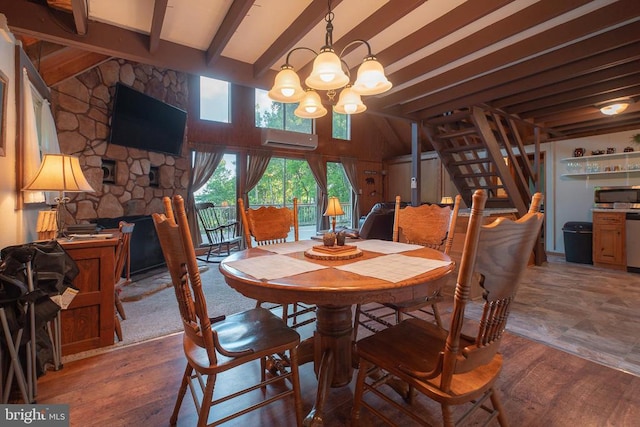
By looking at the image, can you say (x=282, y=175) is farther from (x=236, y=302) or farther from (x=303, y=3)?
(x=303, y=3)

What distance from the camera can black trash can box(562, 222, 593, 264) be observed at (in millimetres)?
4746

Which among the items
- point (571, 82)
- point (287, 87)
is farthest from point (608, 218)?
point (287, 87)

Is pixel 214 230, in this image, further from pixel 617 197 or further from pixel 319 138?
pixel 617 197

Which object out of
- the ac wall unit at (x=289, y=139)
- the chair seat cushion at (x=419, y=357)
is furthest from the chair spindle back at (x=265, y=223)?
the ac wall unit at (x=289, y=139)

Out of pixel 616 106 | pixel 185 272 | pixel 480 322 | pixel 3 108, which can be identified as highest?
pixel 616 106

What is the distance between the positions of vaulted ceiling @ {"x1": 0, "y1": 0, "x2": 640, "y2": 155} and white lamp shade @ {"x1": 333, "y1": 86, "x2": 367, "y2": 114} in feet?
1.93

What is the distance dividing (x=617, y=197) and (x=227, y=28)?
6041 mm

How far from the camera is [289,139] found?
257 inches

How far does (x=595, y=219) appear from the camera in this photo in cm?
459

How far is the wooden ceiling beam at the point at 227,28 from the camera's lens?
85.0 inches

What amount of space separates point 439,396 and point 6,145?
295cm

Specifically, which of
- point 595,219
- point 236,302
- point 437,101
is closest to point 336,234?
point 236,302

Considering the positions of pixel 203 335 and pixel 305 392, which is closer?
pixel 203 335

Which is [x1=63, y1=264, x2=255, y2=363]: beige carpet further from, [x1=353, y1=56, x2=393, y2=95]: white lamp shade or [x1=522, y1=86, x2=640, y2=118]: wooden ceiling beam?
[x1=522, y1=86, x2=640, y2=118]: wooden ceiling beam
